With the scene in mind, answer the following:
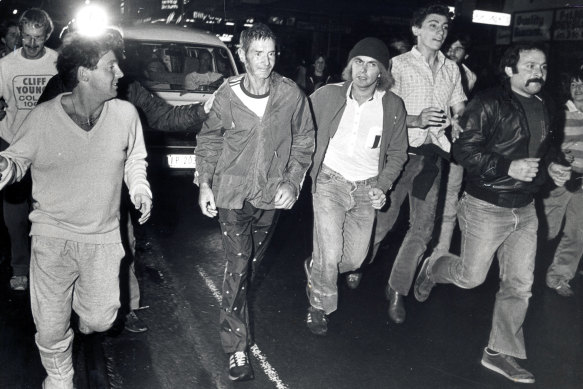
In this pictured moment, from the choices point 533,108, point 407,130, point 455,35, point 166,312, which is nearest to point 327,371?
point 166,312

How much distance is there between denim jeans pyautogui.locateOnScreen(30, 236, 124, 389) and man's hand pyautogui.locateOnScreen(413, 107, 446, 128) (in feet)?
8.06

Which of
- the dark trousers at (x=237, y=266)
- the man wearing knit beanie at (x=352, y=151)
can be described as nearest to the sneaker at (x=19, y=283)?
the dark trousers at (x=237, y=266)

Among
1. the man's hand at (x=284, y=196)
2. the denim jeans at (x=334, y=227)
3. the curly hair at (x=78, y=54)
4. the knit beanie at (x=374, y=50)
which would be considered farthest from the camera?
the denim jeans at (x=334, y=227)

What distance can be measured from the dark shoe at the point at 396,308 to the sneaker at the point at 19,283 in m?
3.09

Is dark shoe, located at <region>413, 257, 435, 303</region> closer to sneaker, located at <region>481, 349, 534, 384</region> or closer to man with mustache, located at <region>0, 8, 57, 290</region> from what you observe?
sneaker, located at <region>481, 349, 534, 384</region>

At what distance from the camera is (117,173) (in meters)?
3.52

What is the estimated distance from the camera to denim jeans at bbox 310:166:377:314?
4.65 meters

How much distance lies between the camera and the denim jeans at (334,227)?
4.65 m

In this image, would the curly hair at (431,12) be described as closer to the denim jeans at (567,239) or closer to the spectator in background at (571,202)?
the spectator in background at (571,202)

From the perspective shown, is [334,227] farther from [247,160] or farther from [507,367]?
[507,367]

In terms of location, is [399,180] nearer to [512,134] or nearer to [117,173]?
[512,134]

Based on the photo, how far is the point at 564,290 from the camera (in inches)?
235

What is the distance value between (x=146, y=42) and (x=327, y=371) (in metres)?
6.43

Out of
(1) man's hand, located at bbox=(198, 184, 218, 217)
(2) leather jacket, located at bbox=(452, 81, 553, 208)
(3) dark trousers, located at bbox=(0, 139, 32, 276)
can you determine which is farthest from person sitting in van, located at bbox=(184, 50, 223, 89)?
(2) leather jacket, located at bbox=(452, 81, 553, 208)
